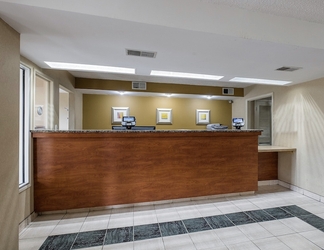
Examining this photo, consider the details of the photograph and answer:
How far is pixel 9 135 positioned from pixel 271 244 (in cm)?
302

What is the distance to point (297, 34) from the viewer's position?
1.81m

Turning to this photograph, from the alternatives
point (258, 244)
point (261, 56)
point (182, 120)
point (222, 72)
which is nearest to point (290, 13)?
point (261, 56)

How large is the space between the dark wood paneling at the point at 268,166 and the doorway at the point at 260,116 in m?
1.09

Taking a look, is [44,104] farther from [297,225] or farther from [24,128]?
[297,225]

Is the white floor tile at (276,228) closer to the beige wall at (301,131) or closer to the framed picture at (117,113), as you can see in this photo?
the beige wall at (301,131)

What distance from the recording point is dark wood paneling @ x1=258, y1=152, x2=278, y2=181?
3.87 m

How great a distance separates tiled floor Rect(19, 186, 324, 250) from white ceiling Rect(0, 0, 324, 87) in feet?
7.37

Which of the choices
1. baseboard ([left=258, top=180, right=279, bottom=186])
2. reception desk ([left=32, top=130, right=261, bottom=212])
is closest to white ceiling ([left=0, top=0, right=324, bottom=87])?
reception desk ([left=32, top=130, right=261, bottom=212])

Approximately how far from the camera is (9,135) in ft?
5.25

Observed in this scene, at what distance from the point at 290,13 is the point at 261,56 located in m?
0.51

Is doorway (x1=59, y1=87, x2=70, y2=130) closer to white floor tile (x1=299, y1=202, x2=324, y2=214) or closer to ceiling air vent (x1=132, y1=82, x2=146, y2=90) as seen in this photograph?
ceiling air vent (x1=132, y1=82, x2=146, y2=90)

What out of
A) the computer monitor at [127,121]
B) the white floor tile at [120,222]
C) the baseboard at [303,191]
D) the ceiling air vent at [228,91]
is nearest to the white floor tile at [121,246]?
the white floor tile at [120,222]

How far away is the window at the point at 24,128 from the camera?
87.1 inches

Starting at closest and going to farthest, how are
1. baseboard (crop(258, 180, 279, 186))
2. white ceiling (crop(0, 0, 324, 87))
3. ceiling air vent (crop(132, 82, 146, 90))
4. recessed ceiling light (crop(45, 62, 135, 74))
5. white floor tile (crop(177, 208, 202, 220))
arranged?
white ceiling (crop(0, 0, 324, 87))
white floor tile (crop(177, 208, 202, 220))
recessed ceiling light (crop(45, 62, 135, 74))
baseboard (crop(258, 180, 279, 186))
ceiling air vent (crop(132, 82, 146, 90))
